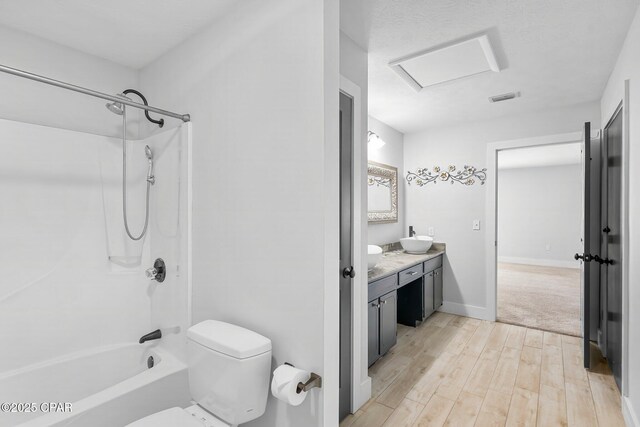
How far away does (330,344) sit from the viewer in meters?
1.24

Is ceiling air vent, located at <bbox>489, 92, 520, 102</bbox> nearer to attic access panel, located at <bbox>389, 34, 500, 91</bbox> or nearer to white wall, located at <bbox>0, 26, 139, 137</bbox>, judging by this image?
attic access panel, located at <bbox>389, 34, 500, 91</bbox>

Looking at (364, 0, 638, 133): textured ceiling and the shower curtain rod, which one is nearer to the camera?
the shower curtain rod

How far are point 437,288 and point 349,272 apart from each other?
7.57ft

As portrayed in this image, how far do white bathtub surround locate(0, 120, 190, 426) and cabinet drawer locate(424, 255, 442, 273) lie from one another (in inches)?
101

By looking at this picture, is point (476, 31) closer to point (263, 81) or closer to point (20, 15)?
point (263, 81)

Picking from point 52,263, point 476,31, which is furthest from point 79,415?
point 476,31

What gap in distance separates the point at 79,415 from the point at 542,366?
3178 mm

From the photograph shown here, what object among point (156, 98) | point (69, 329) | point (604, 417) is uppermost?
point (156, 98)

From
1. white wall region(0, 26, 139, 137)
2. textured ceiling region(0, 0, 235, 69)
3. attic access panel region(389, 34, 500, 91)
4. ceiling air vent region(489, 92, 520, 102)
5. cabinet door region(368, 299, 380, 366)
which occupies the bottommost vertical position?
cabinet door region(368, 299, 380, 366)

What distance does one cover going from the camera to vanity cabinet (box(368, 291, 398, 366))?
2.44m

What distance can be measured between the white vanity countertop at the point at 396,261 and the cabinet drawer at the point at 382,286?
1.7 inches

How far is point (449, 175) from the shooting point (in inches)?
157

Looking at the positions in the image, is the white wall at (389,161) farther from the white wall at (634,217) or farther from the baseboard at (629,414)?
the baseboard at (629,414)

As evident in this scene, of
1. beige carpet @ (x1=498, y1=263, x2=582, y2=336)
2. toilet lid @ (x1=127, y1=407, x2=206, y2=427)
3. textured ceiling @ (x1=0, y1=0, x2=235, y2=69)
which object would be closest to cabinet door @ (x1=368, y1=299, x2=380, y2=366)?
toilet lid @ (x1=127, y1=407, x2=206, y2=427)
